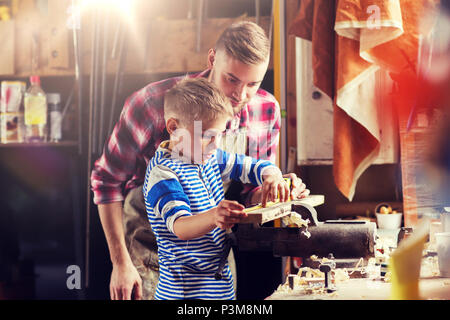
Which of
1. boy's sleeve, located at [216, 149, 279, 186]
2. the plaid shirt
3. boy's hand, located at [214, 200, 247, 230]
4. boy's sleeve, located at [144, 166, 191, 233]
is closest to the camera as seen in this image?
boy's hand, located at [214, 200, 247, 230]

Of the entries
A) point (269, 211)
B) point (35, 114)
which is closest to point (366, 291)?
point (269, 211)

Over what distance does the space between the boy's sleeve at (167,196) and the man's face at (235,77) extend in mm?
288

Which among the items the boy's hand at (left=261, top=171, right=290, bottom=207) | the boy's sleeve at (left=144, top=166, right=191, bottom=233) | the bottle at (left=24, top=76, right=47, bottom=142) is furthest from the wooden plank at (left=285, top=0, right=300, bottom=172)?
the bottle at (left=24, top=76, right=47, bottom=142)

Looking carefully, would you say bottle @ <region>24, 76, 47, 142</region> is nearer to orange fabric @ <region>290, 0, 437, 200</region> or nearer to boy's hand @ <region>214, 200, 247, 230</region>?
orange fabric @ <region>290, 0, 437, 200</region>

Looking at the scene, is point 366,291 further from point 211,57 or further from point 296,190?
point 211,57

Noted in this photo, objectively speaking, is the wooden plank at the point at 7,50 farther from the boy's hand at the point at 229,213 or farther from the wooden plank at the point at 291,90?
the boy's hand at the point at 229,213

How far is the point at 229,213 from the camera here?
99 cm

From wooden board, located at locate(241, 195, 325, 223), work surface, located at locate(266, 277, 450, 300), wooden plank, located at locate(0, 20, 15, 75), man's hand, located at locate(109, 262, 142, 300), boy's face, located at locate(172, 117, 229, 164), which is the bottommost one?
man's hand, located at locate(109, 262, 142, 300)

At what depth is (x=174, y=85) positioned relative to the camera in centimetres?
144

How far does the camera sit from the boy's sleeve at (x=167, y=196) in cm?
112

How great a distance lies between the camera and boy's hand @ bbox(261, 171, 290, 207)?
1.23 meters

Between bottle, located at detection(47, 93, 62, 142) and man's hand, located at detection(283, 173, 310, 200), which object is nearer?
man's hand, located at detection(283, 173, 310, 200)

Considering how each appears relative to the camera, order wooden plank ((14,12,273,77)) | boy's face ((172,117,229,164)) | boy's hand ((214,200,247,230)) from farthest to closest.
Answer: wooden plank ((14,12,273,77))
boy's face ((172,117,229,164))
boy's hand ((214,200,247,230))

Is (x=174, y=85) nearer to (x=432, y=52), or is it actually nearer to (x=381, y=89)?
(x=381, y=89)
